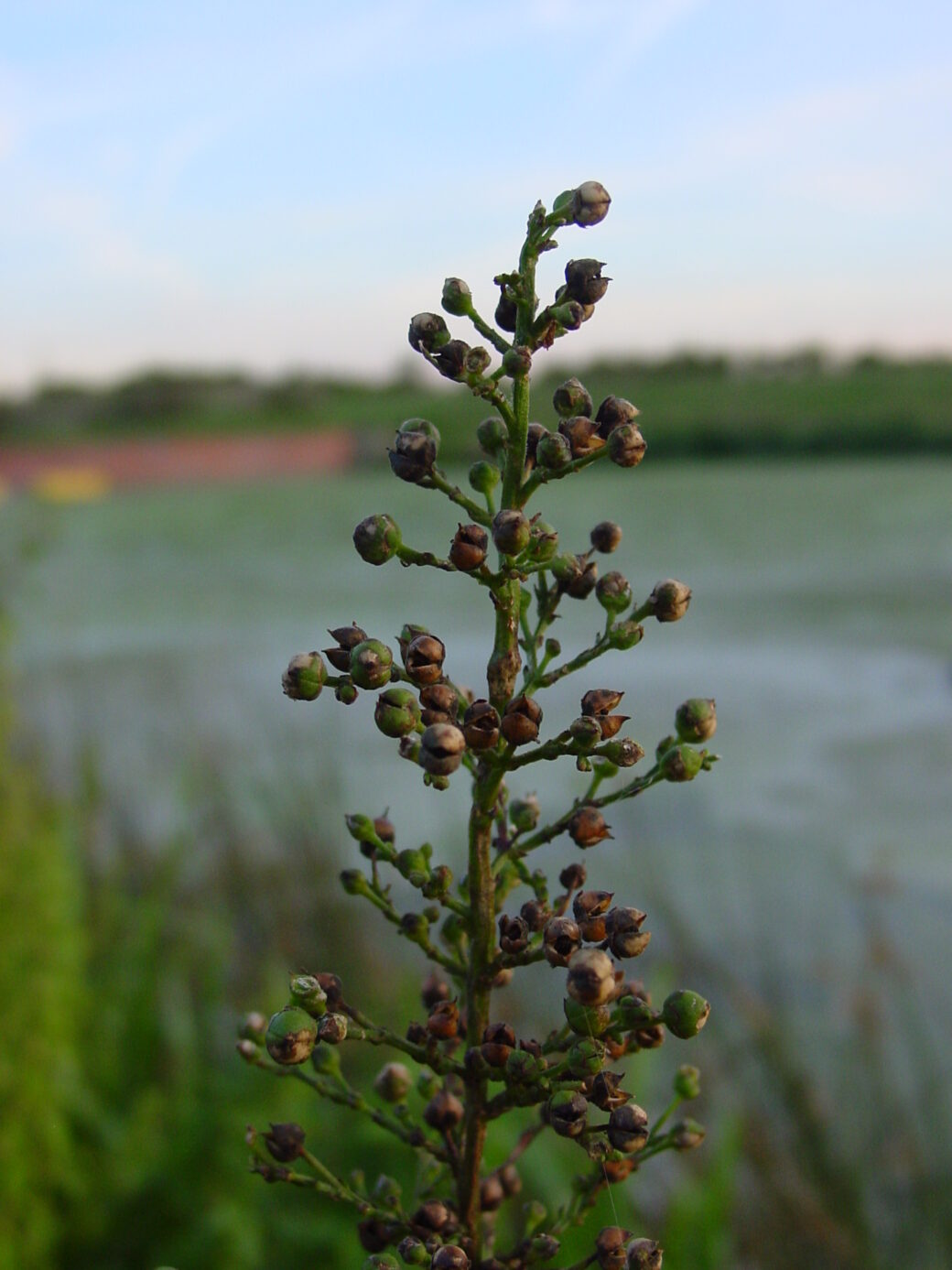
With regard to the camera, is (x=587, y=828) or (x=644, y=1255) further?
(x=587, y=828)

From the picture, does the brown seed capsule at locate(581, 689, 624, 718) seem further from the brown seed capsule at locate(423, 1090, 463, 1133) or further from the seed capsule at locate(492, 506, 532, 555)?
the brown seed capsule at locate(423, 1090, 463, 1133)

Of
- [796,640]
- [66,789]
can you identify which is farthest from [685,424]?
[66,789]

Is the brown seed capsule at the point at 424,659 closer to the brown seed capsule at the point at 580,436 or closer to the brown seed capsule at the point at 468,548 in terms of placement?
the brown seed capsule at the point at 468,548

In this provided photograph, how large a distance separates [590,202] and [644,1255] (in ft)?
2.40

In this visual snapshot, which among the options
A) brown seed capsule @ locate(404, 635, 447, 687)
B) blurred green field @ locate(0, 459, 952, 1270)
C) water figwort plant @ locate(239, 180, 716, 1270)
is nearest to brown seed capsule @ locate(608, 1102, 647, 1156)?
water figwort plant @ locate(239, 180, 716, 1270)

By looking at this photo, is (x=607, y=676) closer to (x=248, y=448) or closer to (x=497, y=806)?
(x=497, y=806)

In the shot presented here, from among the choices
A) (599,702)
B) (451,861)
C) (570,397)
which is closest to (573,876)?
(599,702)

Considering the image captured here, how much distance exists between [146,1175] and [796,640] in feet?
22.0

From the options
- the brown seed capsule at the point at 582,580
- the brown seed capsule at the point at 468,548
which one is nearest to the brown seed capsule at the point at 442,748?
the brown seed capsule at the point at 468,548

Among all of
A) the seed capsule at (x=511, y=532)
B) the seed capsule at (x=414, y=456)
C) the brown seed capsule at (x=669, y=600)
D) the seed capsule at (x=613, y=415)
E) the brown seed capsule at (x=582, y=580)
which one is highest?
the seed capsule at (x=613, y=415)

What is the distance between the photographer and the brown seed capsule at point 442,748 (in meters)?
0.91

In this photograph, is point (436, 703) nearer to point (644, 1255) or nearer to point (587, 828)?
point (587, 828)

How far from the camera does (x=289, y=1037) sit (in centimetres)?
94

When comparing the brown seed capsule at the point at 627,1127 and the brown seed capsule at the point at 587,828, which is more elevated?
the brown seed capsule at the point at 587,828
